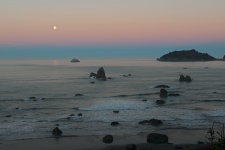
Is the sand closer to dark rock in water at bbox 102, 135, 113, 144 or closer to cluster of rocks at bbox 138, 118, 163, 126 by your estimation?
dark rock in water at bbox 102, 135, 113, 144

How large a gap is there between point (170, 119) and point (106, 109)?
39.6 ft

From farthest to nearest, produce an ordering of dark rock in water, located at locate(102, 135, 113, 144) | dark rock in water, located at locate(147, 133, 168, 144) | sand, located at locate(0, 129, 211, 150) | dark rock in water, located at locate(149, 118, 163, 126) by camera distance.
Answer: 1. dark rock in water, located at locate(149, 118, 163, 126)
2. dark rock in water, located at locate(102, 135, 113, 144)
3. dark rock in water, located at locate(147, 133, 168, 144)
4. sand, located at locate(0, 129, 211, 150)

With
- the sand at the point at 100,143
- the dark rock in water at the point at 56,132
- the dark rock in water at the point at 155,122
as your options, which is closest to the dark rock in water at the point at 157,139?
the sand at the point at 100,143

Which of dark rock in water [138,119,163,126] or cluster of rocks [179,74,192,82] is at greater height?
cluster of rocks [179,74,192,82]

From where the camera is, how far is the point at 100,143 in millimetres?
32375

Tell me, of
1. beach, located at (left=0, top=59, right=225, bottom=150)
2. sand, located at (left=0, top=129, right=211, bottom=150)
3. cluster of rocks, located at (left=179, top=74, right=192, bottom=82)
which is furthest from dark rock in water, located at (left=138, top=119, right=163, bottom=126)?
cluster of rocks, located at (left=179, top=74, right=192, bottom=82)

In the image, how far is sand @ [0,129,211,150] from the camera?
30516mm

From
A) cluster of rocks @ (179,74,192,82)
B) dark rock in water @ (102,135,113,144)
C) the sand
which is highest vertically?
cluster of rocks @ (179,74,192,82)

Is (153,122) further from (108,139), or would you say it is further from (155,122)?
(108,139)

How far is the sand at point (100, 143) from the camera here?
3052cm

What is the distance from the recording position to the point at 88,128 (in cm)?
3881

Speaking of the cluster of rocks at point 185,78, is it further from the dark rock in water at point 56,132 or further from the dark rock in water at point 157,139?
the dark rock in water at point 56,132

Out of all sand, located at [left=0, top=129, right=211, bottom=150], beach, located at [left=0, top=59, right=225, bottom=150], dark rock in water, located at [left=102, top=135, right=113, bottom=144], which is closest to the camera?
sand, located at [left=0, top=129, right=211, bottom=150]

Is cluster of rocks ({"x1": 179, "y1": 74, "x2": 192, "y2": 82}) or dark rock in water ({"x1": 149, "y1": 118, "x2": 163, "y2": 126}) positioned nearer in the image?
dark rock in water ({"x1": 149, "y1": 118, "x2": 163, "y2": 126})
